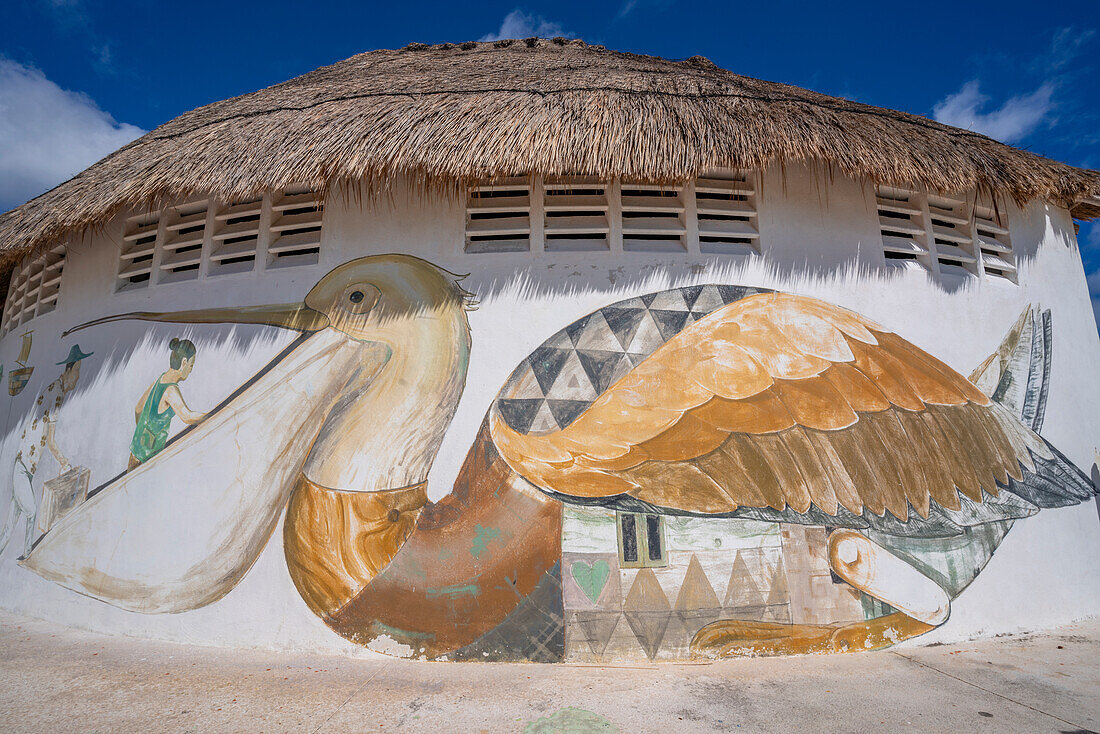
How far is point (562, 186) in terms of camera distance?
5223mm

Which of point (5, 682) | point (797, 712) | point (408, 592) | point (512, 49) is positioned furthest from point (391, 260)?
point (512, 49)

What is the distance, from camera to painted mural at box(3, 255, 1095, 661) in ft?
14.6

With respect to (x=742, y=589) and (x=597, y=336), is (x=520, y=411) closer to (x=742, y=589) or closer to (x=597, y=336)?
(x=597, y=336)

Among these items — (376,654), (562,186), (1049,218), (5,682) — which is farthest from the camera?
(1049,218)

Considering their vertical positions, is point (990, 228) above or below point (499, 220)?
above

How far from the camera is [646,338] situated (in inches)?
195

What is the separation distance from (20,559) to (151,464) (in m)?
2.05

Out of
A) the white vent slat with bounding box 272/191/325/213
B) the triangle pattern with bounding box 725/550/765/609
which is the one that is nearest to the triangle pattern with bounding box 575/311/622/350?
the triangle pattern with bounding box 725/550/765/609

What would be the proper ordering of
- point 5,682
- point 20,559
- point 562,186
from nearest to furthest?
point 5,682, point 562,186, point 20,559

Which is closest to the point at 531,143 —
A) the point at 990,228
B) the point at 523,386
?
the point at 523,386

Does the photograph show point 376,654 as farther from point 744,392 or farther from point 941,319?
point 941,319

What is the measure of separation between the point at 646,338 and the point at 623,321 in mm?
234

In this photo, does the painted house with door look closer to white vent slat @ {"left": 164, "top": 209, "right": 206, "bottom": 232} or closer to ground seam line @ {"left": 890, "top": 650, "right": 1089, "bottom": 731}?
white vent slat @ {"left": 164, "top": 209, "right": 206, "bottom": 232}

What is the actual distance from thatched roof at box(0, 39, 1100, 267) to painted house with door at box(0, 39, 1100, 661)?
36 millimetres
